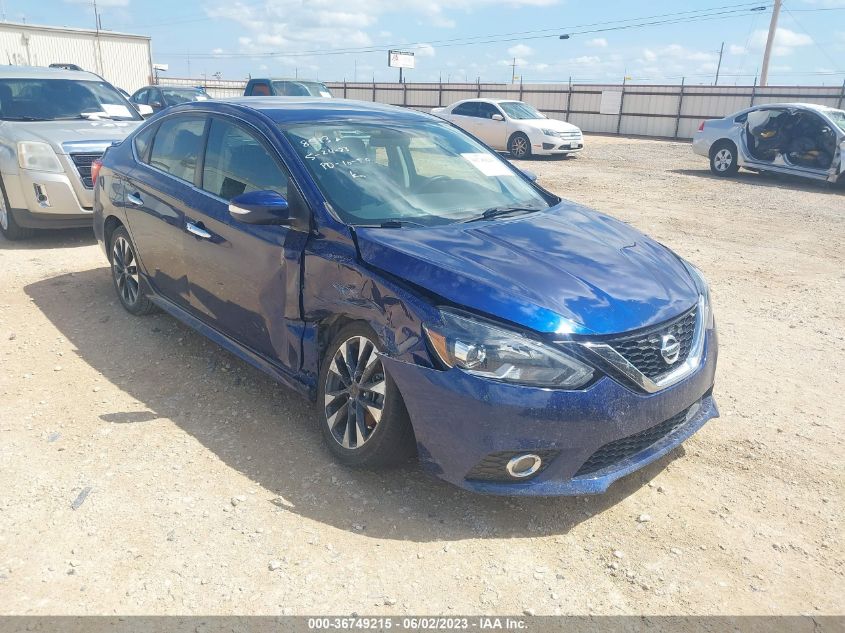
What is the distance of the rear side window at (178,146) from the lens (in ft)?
13.8

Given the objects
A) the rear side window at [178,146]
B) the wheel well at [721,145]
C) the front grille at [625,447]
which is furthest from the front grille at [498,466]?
the wheel well at [721,145]

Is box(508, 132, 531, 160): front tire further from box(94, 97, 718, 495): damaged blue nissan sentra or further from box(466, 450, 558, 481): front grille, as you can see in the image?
box(466, 450, 558, 481): front grille

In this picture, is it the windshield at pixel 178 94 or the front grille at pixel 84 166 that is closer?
the front grille at pixel 84 166

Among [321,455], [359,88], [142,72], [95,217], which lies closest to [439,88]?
[359,88]

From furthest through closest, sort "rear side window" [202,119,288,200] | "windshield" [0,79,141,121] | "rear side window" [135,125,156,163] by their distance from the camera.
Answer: "windshield" [0,79,141,121], "rear side window" [135,125,156,163], "rear side window" [202,119,288,200]

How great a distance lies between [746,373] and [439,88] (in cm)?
3078

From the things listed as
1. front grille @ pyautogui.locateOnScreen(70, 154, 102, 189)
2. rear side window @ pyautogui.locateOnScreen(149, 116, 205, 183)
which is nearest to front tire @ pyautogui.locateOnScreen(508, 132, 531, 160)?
front grille @ pyautogui.locateOnScreen(70, 154, 102, 189)

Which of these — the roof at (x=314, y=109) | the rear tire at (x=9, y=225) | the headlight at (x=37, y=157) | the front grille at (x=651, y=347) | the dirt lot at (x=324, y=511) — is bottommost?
the dirt lot at (x=324, y=511)

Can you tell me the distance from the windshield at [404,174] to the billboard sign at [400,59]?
42610mm

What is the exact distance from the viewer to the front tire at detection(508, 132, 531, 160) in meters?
17.4

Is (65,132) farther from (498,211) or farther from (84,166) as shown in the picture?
(498,211)

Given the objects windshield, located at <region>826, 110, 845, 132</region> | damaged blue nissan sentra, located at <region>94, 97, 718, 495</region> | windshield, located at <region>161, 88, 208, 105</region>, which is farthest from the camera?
windshield, located at <region>161, 88, 208, 105</region>

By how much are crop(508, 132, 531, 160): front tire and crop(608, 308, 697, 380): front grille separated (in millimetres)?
15185

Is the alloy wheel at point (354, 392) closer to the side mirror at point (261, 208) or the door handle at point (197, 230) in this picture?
the side mirror at point (261, 208)
